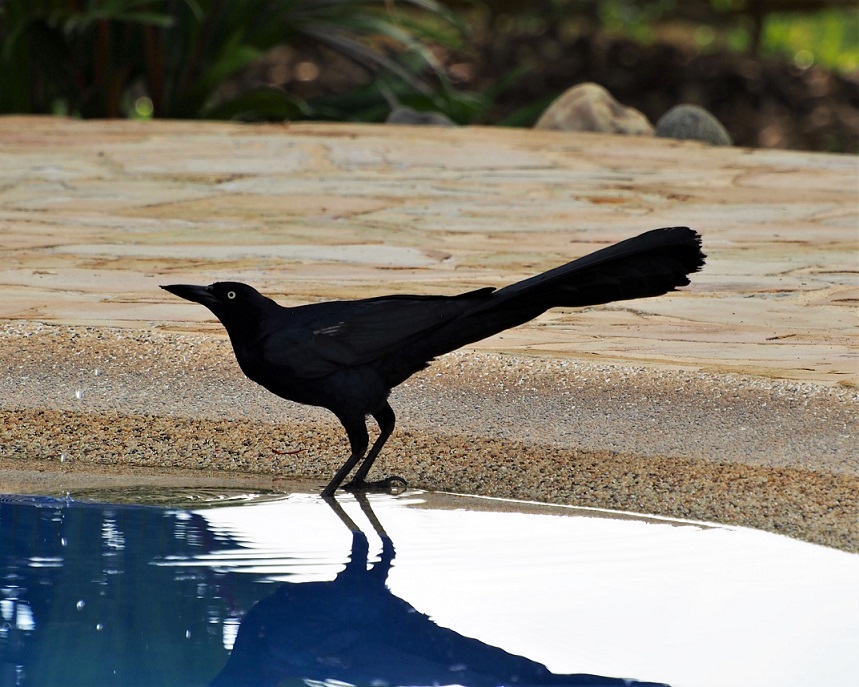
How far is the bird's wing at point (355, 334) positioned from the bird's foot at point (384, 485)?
0.37m

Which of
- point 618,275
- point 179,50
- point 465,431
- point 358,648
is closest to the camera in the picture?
point 358,648

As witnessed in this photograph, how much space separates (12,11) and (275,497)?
5.48 meters

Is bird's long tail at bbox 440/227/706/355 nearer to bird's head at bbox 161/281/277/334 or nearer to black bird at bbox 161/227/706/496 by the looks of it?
black bird at bbox 161/227/706/496

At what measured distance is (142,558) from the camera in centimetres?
237

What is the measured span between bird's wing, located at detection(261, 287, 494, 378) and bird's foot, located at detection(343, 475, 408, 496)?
0.37m

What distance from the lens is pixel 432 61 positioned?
24.4ft

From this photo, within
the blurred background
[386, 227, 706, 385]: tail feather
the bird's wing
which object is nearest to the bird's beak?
the bird's wing

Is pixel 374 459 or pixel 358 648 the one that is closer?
pixel 358 648

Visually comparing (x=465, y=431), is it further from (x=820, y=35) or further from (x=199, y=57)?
(x=820, y=35)

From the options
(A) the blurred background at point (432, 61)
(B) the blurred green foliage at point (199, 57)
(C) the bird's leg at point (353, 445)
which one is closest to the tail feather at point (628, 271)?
(C) the bird's leg at point (353, 445)

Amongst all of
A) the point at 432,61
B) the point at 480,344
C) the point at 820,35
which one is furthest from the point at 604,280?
the point at 820,35

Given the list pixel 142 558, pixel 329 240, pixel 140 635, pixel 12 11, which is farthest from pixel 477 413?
pixel 12 11

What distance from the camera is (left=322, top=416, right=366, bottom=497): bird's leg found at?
255 centimetres

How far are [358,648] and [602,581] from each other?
49cm
